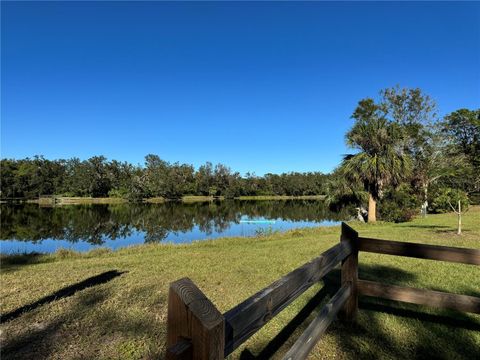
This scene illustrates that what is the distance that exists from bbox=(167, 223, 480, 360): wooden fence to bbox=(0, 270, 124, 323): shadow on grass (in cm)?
418

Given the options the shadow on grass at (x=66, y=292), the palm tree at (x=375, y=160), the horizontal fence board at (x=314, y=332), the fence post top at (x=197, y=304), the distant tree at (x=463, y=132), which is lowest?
the shadow on grass at (x=66, y=292)

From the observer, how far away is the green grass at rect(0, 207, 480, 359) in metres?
3.40

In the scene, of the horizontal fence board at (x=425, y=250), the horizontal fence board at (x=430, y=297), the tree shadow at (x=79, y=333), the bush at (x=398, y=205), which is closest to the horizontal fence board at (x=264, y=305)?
the horizontal fence board at (x=425, y=250)

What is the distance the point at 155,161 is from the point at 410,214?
80354 millimetres

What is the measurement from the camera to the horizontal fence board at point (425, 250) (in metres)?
2.94

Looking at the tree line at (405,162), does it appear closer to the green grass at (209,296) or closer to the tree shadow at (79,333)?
the green grass at (209,296)

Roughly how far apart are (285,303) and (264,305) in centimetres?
42

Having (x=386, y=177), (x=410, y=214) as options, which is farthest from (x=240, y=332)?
(x=410, y=214)

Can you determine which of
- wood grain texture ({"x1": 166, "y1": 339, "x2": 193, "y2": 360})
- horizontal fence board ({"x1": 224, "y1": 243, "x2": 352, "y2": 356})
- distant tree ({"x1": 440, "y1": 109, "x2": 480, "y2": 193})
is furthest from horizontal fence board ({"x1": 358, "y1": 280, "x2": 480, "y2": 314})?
distant tree ({"x1": 440, "y1": 109, "x2": 480, "y2": 193})

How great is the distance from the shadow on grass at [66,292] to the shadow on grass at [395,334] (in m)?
3.37

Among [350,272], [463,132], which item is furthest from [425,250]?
[463,132]

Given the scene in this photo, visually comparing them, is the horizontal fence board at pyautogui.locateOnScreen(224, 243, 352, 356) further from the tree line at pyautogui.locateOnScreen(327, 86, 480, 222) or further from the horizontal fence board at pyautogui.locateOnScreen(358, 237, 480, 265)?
the tree line at pyautogui.locateOnScreen(327, 86, 480, 222)

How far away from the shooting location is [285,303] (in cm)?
209

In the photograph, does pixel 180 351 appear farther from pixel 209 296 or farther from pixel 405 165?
pixel 405 165
